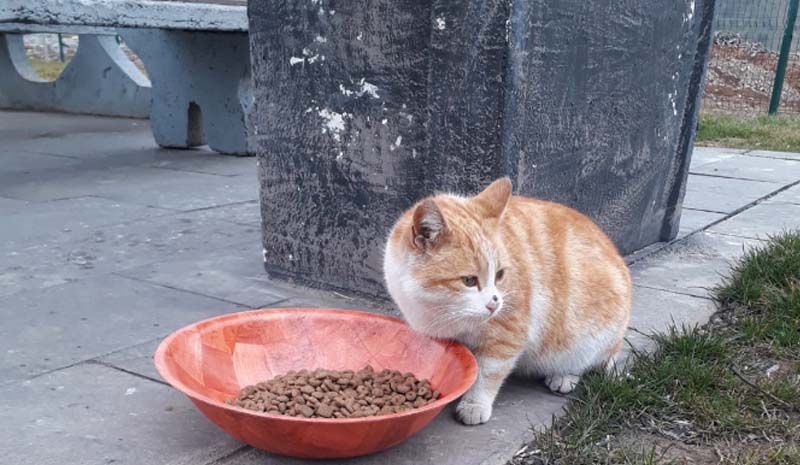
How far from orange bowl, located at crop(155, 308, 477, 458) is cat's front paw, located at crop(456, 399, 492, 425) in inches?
4.0

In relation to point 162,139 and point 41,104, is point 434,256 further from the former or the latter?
point 41,104

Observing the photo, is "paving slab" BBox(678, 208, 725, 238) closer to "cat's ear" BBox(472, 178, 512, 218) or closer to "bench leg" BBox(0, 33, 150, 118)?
"cat's ear" BBox(472, 178, 512, 218)

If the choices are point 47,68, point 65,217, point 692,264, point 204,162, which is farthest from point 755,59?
point 47,68

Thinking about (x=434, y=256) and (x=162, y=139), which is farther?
(x=162, y=139)

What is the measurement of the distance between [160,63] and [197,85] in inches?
15.8

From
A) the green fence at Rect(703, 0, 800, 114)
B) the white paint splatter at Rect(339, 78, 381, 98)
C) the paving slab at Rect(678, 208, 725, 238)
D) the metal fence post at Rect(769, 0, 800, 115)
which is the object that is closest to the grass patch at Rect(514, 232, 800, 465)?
the white paint splatter at Rect(339, 78, 381, 98)

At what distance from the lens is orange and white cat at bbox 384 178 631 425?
83.3 inches

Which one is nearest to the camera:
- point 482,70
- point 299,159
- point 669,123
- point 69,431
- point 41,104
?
point 69,431

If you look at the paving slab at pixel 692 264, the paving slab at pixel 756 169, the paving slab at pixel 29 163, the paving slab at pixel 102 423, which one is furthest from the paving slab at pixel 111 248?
the paving slab at pixel 756 169

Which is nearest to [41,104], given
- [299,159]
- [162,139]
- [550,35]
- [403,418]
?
[162,139]

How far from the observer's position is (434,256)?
2109 millimetres

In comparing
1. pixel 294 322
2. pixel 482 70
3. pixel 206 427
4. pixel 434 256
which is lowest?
pixel 206 427

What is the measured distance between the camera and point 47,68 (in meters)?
14.0

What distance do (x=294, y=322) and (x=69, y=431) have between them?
690mm
